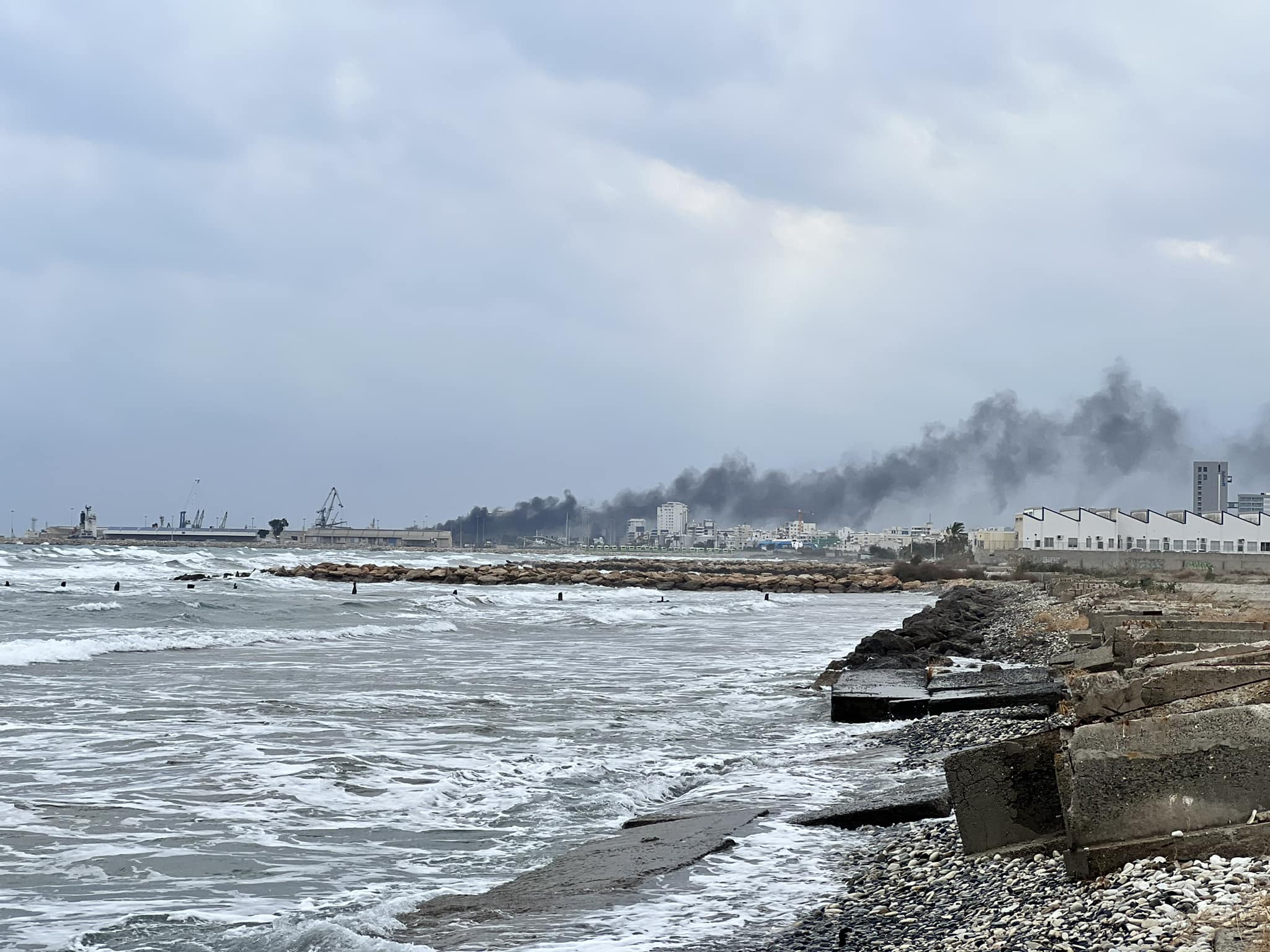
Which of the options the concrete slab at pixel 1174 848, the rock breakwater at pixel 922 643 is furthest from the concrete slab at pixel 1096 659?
the concrete slab at pixel 1174 848

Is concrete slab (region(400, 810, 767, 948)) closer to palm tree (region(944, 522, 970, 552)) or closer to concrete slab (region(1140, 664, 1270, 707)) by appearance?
concrete slab (region(1140, 664, 1270, 707))

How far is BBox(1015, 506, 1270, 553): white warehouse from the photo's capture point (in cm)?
8481

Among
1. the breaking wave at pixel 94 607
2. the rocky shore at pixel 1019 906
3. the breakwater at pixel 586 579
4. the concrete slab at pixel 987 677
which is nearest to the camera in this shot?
Answer: the rocky shore at pixel 1019 906

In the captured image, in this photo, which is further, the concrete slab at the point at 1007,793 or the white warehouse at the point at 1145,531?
the white warehouse at the point at 1145,531

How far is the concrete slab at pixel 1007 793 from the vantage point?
591 centimetres

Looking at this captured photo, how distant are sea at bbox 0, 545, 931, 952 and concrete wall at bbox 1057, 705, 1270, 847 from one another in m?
1.68

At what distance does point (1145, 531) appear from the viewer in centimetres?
8894

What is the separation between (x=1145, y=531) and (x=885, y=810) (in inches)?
3563

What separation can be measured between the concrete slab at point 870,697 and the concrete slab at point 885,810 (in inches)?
168

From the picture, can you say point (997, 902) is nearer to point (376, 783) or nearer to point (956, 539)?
point (376, 783)

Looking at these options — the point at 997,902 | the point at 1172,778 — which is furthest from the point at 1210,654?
the point at 997,902

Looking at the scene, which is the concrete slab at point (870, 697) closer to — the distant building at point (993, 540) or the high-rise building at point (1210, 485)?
the distant building at point (993, 540)

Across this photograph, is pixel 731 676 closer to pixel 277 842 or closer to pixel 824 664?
pixel 824 664

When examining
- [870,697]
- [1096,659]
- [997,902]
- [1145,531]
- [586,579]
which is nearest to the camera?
[997,902]
